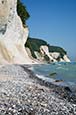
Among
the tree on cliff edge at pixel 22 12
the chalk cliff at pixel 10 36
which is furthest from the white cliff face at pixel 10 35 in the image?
the tree on cliff edge at pixel 22 12

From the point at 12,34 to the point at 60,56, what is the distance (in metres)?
85.2

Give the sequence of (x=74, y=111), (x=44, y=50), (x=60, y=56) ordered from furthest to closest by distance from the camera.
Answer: (x=60, y=56)
(x=44, y=50)
(x=74, y=111)

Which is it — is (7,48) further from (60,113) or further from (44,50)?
(44,50)

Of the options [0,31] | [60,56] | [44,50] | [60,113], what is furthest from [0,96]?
[60,56]

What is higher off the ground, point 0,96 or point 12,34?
point 12,34

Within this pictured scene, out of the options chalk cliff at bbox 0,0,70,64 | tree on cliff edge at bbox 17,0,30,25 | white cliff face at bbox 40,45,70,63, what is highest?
tree on cliff edge at bbox 17,0,30,25

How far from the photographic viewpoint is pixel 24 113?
933cm

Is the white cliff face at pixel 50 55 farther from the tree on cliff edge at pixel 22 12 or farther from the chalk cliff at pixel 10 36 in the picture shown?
the chalk cliff at pixel 10 36

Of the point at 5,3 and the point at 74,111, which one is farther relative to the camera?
the point at 5,3

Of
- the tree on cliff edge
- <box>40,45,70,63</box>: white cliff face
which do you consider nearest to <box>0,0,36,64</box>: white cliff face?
the tree on cliff edge

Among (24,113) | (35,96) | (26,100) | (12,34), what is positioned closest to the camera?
(24,113)

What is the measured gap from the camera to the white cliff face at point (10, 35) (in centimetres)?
4848

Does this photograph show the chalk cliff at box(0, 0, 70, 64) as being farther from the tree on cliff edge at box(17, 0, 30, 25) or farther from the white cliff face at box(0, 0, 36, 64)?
the tree on cliff edge at box(17, 0, 30, 25)

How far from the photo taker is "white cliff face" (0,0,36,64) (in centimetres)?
4848
